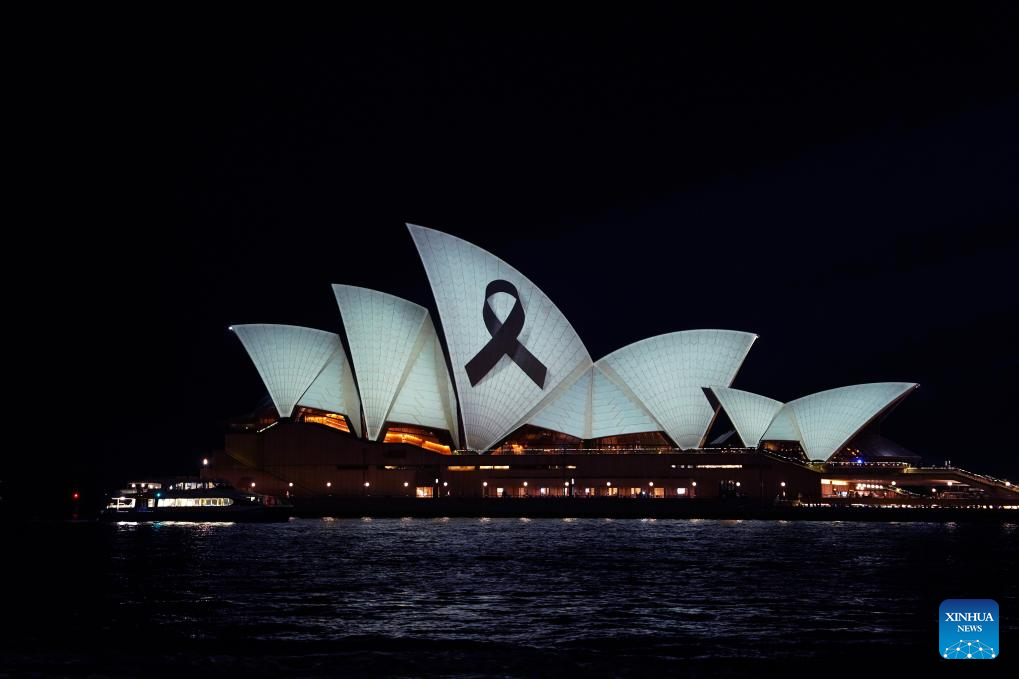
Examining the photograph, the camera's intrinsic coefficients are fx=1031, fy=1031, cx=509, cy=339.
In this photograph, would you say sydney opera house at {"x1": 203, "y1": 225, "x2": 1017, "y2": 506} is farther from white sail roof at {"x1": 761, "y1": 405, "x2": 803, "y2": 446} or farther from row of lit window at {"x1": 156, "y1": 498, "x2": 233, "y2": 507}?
row of lit window at {"x1": 156, "y1": 498, "x2": 233, "y2": 507}

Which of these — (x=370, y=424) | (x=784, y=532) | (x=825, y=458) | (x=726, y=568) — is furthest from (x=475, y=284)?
(x=726, y=568)

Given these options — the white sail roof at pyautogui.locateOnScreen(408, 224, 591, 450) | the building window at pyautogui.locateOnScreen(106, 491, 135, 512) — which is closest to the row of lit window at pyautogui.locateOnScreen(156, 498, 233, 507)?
the building window at pyautogui.locateOnScreen(106, 491, 135, 512)

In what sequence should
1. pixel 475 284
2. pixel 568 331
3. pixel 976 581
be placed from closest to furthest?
1. pixel 976 581
2. pixel 475 284
3. pixel 568 331

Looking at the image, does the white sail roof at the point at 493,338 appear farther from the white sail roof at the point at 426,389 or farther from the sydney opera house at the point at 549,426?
the white sail roof at the point at 426,389

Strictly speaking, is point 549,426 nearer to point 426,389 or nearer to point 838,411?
point 426,389

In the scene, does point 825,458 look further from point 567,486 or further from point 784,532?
point 784,532

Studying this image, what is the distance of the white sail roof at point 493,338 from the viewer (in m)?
58.8

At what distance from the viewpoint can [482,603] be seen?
20656 millimetres

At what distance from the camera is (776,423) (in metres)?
69.2

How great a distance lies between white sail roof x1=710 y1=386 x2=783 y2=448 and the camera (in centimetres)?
6656

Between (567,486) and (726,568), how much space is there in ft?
131

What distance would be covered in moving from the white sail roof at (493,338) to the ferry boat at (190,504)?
44.2ft

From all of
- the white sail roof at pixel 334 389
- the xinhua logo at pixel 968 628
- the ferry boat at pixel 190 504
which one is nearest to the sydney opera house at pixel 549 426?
the white sail roof at pixel 334 389

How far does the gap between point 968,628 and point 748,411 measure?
55302 mm
